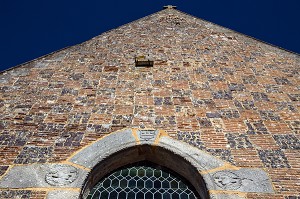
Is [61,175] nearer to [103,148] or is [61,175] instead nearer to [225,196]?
[103,148]

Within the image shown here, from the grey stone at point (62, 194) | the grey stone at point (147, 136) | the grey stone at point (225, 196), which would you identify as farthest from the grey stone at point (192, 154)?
the grey stone at point (62, 194)

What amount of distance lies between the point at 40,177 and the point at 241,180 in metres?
3.25

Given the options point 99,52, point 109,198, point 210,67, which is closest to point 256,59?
point 210,67

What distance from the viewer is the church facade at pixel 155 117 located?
20.1 ft

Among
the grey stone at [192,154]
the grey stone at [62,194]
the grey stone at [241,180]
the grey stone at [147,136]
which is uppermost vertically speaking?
the grey stone at [147,136]

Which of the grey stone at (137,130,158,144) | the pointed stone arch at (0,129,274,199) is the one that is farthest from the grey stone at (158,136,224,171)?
the grey stone at (137,130,158,144)

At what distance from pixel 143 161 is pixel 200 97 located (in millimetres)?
1917

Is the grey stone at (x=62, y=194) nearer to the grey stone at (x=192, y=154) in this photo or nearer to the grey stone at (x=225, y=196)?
the grey stone at (x=192, y=154)

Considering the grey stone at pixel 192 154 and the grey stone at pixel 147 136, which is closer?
the grey stone at pixel 192 154

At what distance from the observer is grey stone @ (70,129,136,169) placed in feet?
20.9

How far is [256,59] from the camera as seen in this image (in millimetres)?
9453

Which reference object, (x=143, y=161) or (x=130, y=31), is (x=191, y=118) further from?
(x=130, y=31)

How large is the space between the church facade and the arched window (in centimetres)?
9

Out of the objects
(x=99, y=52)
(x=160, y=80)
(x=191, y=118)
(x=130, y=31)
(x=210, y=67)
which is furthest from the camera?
(x=130, y=31)
